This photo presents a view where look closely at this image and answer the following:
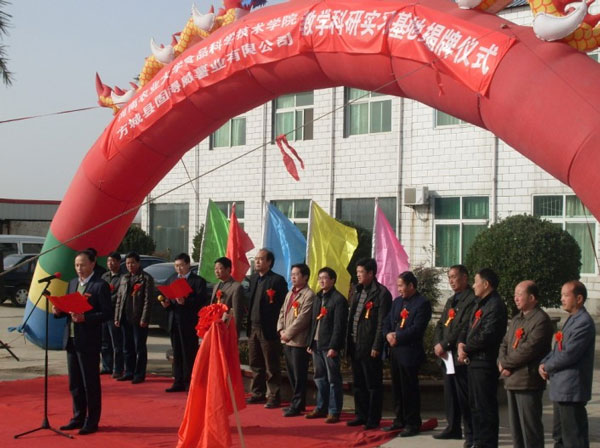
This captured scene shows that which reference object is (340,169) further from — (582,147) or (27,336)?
(582,147)

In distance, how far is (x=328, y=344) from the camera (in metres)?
8.29

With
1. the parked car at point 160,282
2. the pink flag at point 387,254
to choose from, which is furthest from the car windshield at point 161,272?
the pink flag at point 387,254

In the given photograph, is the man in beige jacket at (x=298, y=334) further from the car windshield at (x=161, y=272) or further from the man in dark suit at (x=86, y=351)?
the car windshield at (x=161, y=272)

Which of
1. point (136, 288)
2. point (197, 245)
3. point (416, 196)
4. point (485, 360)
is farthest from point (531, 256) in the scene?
point (197, 245)

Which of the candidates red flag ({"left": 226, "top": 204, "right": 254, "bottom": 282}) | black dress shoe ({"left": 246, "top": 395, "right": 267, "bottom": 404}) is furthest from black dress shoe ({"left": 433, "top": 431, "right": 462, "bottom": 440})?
red flag ({"left": 226, "top": 204, "right": 254, "bottom": 282})

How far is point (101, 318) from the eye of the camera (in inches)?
310

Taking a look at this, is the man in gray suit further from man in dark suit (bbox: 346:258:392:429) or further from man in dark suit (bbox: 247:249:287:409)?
man in dark suit (bbox: 247:249:287:409)

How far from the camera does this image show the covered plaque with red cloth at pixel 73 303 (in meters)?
7.57

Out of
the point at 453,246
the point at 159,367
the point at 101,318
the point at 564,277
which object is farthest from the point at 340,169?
the point at 101,318

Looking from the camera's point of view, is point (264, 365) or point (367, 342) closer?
point (367, 342)

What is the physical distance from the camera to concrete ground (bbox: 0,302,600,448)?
302 inches

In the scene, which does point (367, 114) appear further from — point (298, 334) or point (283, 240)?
point (298, 334)

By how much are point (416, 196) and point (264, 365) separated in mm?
12837

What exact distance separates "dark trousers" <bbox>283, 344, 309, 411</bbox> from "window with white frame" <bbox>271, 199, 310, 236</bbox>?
50.4ft
